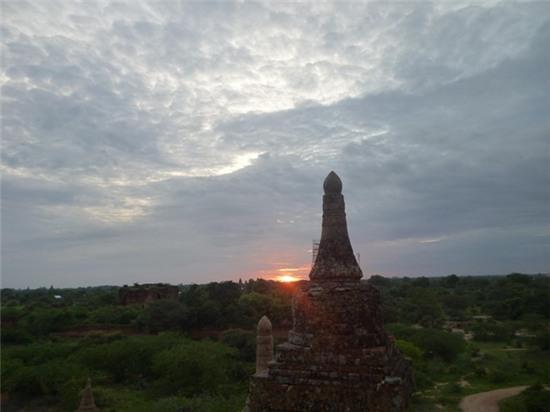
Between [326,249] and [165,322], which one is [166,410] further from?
[165,322]

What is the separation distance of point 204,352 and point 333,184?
20.5 meters

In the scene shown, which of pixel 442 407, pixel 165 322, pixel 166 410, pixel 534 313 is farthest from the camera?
pixel 534 313

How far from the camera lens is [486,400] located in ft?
76.1

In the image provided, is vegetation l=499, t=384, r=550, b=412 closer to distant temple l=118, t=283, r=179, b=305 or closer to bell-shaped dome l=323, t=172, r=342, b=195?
bell-shaped dome l=323, t=172, r=342, b=195

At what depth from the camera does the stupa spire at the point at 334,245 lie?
7762 mm

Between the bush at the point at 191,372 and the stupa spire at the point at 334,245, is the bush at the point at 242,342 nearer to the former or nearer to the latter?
the bush at the point at 191,372

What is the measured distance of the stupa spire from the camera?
7.76 meters

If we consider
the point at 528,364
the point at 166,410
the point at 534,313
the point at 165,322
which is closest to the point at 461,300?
the point at 534,313

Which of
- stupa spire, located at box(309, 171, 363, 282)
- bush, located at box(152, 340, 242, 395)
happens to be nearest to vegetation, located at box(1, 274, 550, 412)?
bush, located at box(152, 340, 242, 395)

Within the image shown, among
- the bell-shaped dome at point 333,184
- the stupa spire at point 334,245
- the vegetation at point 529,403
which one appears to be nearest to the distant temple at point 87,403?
the stupa spire at point 334,245

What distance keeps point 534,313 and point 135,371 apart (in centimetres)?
3931

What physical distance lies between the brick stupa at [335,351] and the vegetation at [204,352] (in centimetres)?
346

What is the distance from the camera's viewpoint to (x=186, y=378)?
2512 cm

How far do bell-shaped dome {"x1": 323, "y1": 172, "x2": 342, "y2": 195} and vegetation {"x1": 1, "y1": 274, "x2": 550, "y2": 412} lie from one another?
3734 millimetres
